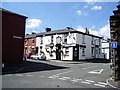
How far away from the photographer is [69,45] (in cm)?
3397

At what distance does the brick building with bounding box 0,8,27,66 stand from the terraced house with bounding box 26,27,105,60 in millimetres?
13412

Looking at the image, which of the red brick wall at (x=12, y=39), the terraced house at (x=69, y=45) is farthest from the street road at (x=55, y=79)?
the terraced house at (x=69, y=45)

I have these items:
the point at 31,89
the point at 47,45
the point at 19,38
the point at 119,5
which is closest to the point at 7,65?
the point at 19,38

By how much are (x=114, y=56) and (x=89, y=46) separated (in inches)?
1049

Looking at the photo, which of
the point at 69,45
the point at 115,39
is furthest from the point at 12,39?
the point at 115,39

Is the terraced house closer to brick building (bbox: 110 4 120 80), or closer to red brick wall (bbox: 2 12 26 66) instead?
red brick wall (bbox: 2 12 26 66)

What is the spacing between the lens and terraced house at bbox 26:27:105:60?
3372 centimetres

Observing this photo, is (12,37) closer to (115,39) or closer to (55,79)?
(55,79)

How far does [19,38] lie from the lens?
23000 millimetres

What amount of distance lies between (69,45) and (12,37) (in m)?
15.1

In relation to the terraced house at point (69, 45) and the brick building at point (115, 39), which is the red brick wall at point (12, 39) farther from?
the brick building at point (115, 39)

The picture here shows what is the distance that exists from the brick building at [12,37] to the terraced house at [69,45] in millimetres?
13412

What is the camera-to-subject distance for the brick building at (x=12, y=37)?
2102 centimetres

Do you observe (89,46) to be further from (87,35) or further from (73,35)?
(73,35)
